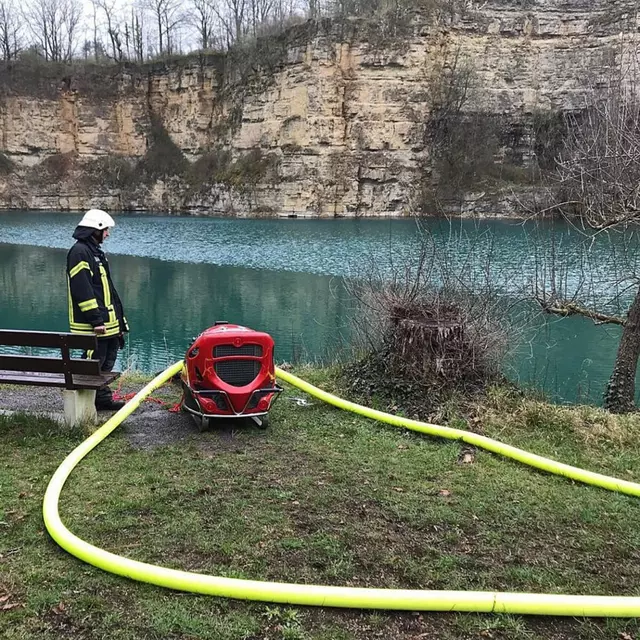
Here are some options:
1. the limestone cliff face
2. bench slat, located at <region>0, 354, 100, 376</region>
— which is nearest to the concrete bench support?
bench slat, located at <region>0, 354, 100, 376</region>

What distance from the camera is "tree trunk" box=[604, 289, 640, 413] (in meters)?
7.78

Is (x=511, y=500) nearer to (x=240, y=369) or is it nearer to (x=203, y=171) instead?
(x=240, y=369)

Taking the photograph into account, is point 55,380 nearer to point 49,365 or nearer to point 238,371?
point 49,365

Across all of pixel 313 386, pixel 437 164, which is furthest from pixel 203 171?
pixel 313 386

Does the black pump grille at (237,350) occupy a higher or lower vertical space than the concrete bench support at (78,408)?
higher

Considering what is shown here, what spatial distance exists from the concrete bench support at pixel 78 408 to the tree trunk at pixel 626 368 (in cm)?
637

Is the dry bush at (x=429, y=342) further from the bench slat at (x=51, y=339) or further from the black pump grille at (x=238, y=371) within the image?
the bench slat at (x=51, y=339)

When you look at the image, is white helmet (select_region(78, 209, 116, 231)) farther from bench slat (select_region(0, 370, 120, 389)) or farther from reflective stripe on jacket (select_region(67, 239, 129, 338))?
bench slat (select_region(0, 370, 120, 389))

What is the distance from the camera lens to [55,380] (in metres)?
5.56

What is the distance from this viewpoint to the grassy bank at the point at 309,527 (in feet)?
9.77

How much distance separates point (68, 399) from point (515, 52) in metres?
55.1

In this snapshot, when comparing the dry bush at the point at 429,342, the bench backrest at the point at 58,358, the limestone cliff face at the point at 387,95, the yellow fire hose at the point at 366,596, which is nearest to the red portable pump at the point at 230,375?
the bench backrest at the point at 58,358

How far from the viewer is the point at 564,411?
6512mm

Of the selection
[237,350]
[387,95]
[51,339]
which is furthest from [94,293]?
[387,95]
